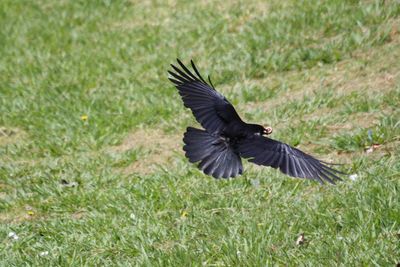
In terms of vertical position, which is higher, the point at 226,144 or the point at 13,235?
the point at 226,144

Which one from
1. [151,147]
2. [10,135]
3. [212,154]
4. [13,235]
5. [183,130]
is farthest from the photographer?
[10,135]

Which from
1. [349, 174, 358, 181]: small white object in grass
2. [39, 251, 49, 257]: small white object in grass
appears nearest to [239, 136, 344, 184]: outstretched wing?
[349, 174, 358, 181]: small white object in grass

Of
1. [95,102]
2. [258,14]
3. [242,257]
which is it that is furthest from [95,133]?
[242,257]

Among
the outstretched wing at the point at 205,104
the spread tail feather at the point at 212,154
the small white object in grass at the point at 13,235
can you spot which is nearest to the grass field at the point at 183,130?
the small white object in grass at the point at 13,235

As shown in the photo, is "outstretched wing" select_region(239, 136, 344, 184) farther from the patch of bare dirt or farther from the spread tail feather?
the patch of bare dirt

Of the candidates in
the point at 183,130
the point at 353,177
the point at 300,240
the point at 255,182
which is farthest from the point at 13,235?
the point at 353,177

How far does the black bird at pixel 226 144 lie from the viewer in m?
4.45

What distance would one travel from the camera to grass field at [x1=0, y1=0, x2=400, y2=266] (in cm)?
469

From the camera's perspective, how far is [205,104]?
520cm

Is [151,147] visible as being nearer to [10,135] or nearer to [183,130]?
[183,130]

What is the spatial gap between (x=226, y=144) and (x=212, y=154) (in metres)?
0.13

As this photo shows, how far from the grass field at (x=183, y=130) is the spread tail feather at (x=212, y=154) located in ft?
1.13

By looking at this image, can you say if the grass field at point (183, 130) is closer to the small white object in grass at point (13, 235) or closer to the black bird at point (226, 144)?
the small white object in grass at point (13, 235)

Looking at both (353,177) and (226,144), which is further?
(353,177)
